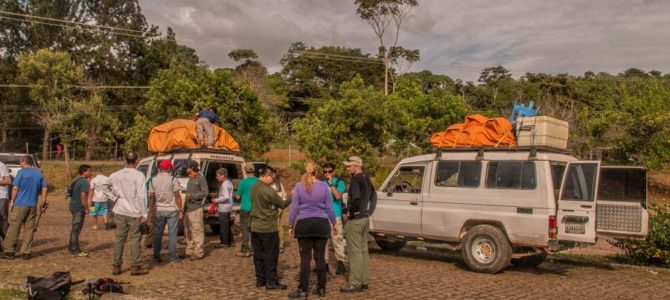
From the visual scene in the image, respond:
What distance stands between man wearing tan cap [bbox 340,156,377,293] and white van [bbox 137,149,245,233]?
5.44 meters

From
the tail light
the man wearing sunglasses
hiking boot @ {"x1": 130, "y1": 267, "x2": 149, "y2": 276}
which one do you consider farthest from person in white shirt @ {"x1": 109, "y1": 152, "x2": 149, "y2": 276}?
the tail light

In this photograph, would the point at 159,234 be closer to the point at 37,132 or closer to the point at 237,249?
the point at 237,249

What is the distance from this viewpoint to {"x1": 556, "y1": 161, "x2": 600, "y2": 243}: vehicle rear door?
928cm

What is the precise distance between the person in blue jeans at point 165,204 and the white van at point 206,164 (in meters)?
2.76

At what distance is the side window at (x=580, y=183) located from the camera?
9.55 meters

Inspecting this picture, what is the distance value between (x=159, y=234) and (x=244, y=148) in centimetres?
1792

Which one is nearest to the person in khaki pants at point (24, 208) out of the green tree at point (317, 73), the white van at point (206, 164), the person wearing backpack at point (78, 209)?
the person wearing backpack at point (78, 209)

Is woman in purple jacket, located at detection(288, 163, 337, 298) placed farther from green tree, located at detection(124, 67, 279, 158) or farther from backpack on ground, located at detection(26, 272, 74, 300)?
green tree, located at detection(124, 67, 279, 158)

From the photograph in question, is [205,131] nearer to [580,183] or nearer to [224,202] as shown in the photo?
[224,202]

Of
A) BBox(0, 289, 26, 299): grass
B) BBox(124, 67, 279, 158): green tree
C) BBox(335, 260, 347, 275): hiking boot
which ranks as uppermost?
BBox(124, 67, 279, 158): green tree

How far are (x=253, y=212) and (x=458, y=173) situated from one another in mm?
4133

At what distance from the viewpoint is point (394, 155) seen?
88.8 feet

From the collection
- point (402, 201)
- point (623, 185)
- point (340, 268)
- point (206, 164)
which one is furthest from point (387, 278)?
point (206, 164)

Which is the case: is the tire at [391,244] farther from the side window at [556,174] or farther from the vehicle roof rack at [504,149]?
the side window at [556,174]
